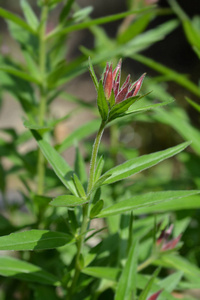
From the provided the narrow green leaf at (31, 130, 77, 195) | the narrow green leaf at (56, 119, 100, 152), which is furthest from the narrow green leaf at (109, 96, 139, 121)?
the narrow green leaf at (56, 119, 100, 152)

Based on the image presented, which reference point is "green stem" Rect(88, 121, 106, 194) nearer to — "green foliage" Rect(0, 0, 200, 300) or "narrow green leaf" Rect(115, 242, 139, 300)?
"green foliage" Rect(0, 0, 200, 300)

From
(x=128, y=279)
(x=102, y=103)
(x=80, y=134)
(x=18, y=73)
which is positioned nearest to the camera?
(x=102, y=103)

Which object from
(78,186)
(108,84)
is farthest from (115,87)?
(78,186)

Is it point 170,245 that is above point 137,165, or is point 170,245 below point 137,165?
below

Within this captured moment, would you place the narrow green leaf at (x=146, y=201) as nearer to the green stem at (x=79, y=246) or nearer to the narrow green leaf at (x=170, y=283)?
the green stem at (x=79, y=246)

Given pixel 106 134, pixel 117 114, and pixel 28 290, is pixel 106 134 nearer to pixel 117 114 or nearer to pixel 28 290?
pixel 28 290

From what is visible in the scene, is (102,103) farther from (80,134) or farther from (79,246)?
(80,134)
